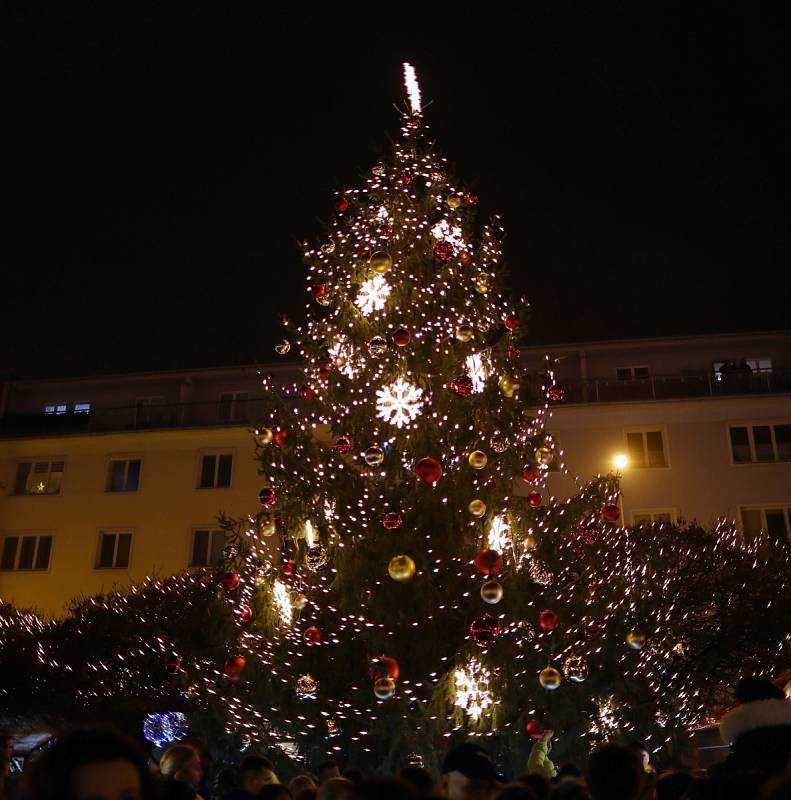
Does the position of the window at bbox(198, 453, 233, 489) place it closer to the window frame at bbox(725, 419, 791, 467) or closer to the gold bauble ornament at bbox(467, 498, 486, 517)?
the window frame at bbox(725, 419, 791, 467)

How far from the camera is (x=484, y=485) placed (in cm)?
1499

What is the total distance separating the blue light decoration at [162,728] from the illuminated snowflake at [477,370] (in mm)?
12039

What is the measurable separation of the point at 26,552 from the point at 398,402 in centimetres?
2563

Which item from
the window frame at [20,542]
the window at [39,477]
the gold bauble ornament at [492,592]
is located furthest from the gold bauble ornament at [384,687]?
the window at [39,477]

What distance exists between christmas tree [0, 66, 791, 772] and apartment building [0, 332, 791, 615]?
15472 mm

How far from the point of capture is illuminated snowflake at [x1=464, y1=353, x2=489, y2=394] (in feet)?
50.2

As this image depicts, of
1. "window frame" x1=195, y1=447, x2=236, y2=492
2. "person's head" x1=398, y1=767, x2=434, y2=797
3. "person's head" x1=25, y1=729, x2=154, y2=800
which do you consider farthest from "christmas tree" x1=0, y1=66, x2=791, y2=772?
"window frame" x1=195, y1=447, x2=236, y2=492

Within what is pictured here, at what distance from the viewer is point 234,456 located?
34.8m

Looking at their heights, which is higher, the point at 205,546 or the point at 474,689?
the point at 205,546

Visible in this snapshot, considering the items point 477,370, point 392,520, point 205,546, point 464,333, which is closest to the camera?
point 392,520

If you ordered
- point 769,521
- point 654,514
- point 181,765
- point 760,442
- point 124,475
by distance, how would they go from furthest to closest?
1. point 124,475
2. point 760,442
3. point 654,514
4. point 769,521
5. point 181,765

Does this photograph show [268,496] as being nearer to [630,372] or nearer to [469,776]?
[469,776]

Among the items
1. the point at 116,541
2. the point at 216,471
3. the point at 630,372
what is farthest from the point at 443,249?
the point at 116,541

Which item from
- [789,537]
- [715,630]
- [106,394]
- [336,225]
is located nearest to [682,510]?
[789,537]
